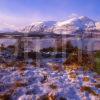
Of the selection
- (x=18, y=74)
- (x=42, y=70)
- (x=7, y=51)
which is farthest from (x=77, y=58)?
(x=7, y=51)

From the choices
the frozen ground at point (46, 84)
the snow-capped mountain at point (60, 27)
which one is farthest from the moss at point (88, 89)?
the snow-capped mountain at point (60, 27)

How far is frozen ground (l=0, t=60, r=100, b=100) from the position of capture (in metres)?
7.65

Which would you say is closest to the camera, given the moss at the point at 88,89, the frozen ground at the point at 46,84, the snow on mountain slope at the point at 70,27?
the frozen ground at the point at 46,84

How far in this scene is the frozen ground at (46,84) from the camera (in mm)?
7646

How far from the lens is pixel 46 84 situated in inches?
347

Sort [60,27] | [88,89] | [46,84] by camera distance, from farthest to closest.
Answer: [60,27]
[46,84]
[88,89]

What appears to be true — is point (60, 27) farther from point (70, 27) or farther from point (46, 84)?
point (46, 84)

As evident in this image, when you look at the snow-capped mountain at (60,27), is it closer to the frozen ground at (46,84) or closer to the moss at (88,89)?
the frozen ground at (46,84)

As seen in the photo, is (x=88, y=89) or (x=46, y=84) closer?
(x=88, y=89)

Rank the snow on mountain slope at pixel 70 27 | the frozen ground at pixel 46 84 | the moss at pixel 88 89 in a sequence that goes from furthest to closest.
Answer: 1. the snow on mountain slope at pixel 70 27
2. the moss at pixel 88 89
3. the frozen ground at pixel 46 84

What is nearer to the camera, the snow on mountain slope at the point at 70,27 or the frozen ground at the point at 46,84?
the frozen ground at the point at 46,84

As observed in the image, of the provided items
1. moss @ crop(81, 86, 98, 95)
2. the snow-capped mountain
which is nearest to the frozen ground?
moss @ crop(81, 86, 98, 95)

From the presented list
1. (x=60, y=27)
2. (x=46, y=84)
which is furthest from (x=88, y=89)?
(x=60, y=27)

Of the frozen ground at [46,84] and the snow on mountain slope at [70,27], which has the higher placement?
the snow on mountain slope at [70,27]
